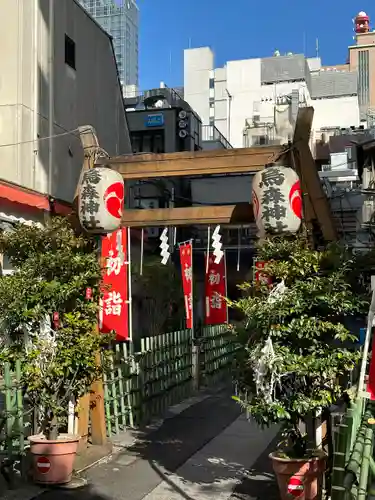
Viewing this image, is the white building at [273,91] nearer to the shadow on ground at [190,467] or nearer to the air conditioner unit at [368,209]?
the air conditioner unit at [368,209]

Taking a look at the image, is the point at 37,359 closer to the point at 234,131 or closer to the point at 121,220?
the point at 121,220

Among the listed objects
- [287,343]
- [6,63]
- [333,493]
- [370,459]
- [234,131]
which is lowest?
[333,493]

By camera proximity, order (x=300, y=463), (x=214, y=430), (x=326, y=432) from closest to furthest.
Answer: (x=300, y=463), (x=326, y=432), (x=214, y=430)

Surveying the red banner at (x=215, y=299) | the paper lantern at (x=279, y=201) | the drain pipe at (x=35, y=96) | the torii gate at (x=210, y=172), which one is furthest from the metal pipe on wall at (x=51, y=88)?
the paper lantern at (x=279, y=201)

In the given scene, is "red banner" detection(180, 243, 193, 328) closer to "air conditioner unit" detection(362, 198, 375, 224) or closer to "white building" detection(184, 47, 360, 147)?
"air conditioner unit" detection(362, 198, 375, 224)

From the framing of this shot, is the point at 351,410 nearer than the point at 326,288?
Yes

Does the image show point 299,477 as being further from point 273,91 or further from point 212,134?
point 273,91

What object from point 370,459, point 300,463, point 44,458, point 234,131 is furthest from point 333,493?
point 234,131

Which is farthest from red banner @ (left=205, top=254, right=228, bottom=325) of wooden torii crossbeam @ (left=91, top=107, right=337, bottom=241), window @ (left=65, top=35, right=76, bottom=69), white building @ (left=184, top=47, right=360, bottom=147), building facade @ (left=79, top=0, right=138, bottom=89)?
building facade @ (left=79, top=0, right=138, bottom=89)

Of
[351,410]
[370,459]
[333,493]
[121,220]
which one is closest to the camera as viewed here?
[370,459]

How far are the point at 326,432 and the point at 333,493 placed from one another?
315 cm

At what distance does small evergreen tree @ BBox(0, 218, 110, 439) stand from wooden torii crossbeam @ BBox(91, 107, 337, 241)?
1730 millimetres

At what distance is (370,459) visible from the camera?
3.95m

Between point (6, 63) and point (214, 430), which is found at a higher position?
point (6, 63)
